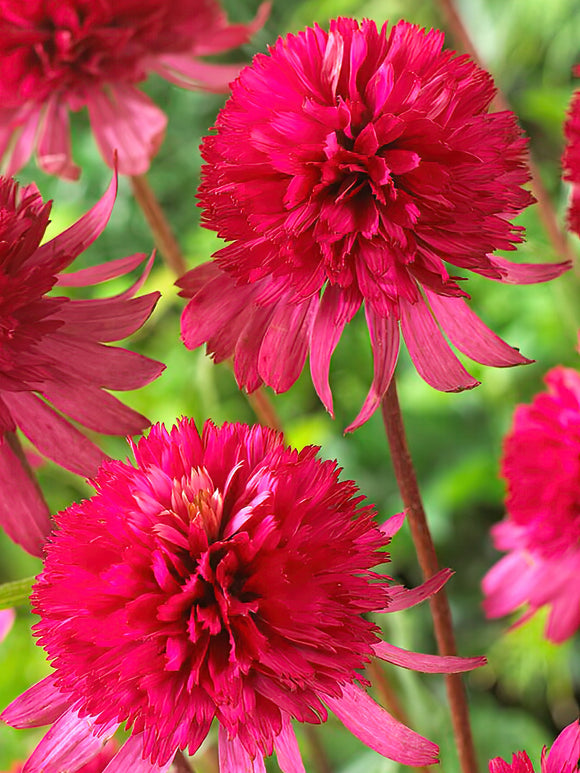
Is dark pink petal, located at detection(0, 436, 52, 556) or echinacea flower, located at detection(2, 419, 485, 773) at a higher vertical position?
dark pink petal, located at detection(0, 436, 52, 556)

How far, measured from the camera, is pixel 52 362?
0.34 m

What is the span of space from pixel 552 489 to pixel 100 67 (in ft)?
1.00

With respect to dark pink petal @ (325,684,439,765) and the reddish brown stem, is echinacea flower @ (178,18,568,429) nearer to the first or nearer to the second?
dark pink petal @ (325,684,439,765)

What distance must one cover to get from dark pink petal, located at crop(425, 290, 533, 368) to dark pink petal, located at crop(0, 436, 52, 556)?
151 millimetres

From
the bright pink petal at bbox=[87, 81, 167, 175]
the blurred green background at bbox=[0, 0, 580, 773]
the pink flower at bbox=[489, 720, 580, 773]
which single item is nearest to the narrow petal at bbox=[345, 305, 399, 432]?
the pink flower at bbox=[489, 720, 580, 773]

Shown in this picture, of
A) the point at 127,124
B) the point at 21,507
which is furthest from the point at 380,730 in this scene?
the point at 127,124

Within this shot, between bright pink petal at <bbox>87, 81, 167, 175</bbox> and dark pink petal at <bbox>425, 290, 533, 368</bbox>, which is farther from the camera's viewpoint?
bright pink petal at <bbox>87, 81, 167, 175</bbox>

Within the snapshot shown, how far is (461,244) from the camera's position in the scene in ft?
0.98

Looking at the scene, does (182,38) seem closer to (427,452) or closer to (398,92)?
(398,92)

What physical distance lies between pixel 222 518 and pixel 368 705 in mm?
→ 70

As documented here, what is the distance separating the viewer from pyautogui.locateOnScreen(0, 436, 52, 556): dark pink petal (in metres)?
0.34

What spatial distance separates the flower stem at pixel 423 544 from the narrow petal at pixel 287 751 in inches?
2.6

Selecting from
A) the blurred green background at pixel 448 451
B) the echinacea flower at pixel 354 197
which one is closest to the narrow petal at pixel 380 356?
the echinacea flower at pixel 354 197

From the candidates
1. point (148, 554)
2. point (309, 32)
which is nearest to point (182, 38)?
point (309, 32)
